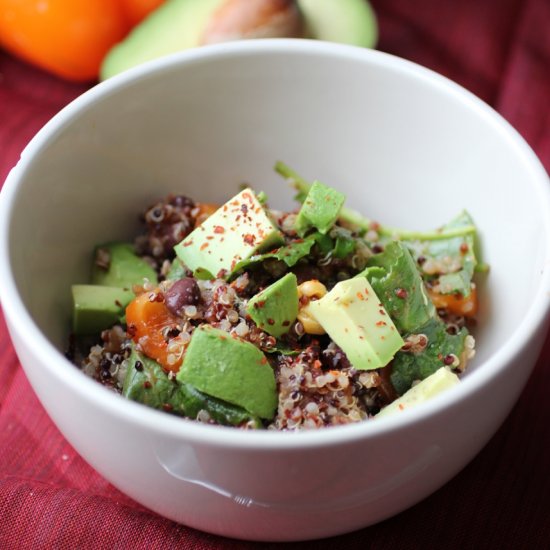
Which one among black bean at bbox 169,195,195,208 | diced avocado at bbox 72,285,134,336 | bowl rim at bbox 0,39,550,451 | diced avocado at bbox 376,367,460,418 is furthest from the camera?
black bean at bbox 169,195,195,208

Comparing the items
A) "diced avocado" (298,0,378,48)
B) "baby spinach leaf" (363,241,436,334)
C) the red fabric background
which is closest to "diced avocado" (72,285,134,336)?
the red fabric background

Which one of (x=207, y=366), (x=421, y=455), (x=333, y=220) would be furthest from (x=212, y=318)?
(x=421, y=455)

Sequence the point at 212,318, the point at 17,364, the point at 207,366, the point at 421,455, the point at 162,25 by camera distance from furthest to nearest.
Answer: the point at 162,25, the point at 17,364, the point at 212,318, the point at 207,366, the point at 421,455

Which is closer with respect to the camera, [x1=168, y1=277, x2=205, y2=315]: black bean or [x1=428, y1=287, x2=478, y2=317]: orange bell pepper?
[x1=168, y1=277, x2=205, y2=315]: black bean

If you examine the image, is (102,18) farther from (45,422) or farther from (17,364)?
(45,422)

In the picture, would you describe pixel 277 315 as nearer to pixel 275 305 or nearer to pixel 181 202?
pixel 275 305

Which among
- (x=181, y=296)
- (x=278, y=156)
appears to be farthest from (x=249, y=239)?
(x=278, y=156)

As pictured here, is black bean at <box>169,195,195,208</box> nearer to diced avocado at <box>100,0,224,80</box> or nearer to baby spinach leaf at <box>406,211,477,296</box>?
baby spinach leaf at <box>406,211,477,296</box>
